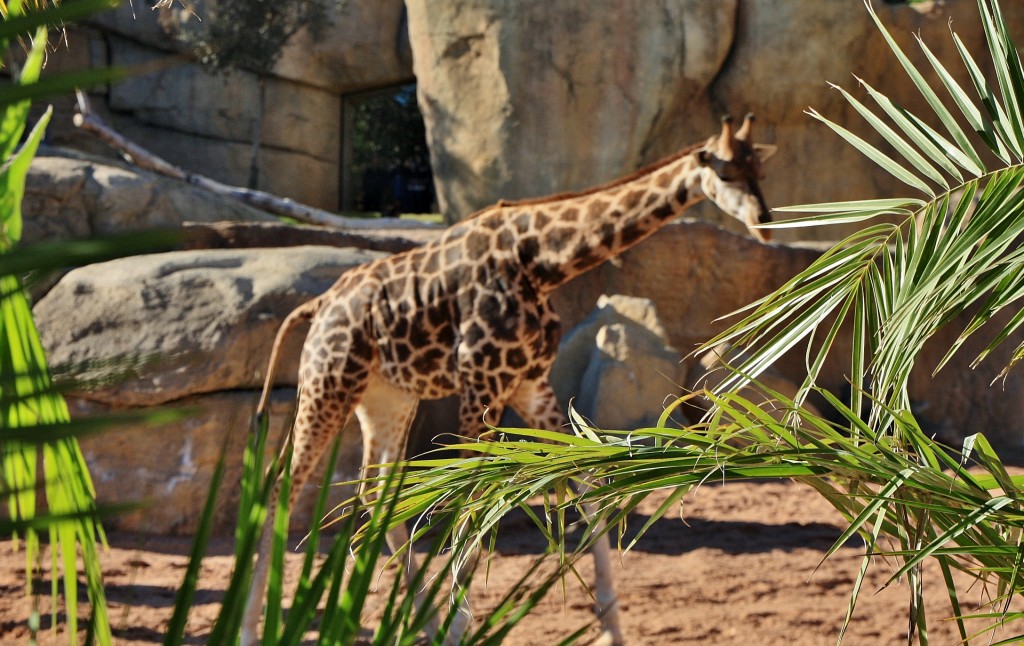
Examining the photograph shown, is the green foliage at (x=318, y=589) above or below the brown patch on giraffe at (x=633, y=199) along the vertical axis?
below

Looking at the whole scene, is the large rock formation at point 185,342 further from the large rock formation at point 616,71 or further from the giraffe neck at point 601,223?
the large rock formation at point 616,71

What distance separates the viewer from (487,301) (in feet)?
12.4

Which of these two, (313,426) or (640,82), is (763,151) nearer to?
(313,426)

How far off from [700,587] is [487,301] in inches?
60.6

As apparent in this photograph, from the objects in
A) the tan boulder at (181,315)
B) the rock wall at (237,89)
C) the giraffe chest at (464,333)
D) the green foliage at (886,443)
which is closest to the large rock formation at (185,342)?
the tan boulder at (181,315)

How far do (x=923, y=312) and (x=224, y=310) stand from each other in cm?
390

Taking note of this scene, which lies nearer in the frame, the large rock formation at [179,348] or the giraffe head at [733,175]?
the giraffe head at [733,175]

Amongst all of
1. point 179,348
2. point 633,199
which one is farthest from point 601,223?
point 179,348

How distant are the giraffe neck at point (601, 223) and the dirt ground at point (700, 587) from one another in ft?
4.14

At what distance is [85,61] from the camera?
14.6m

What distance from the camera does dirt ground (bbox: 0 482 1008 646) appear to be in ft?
12.5

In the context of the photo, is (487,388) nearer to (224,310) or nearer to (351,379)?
(351,379)

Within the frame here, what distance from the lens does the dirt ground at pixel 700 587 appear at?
149 inches

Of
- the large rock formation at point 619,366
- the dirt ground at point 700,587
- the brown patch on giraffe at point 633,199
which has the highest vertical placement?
the brown patch on giraffe at point 633,199
